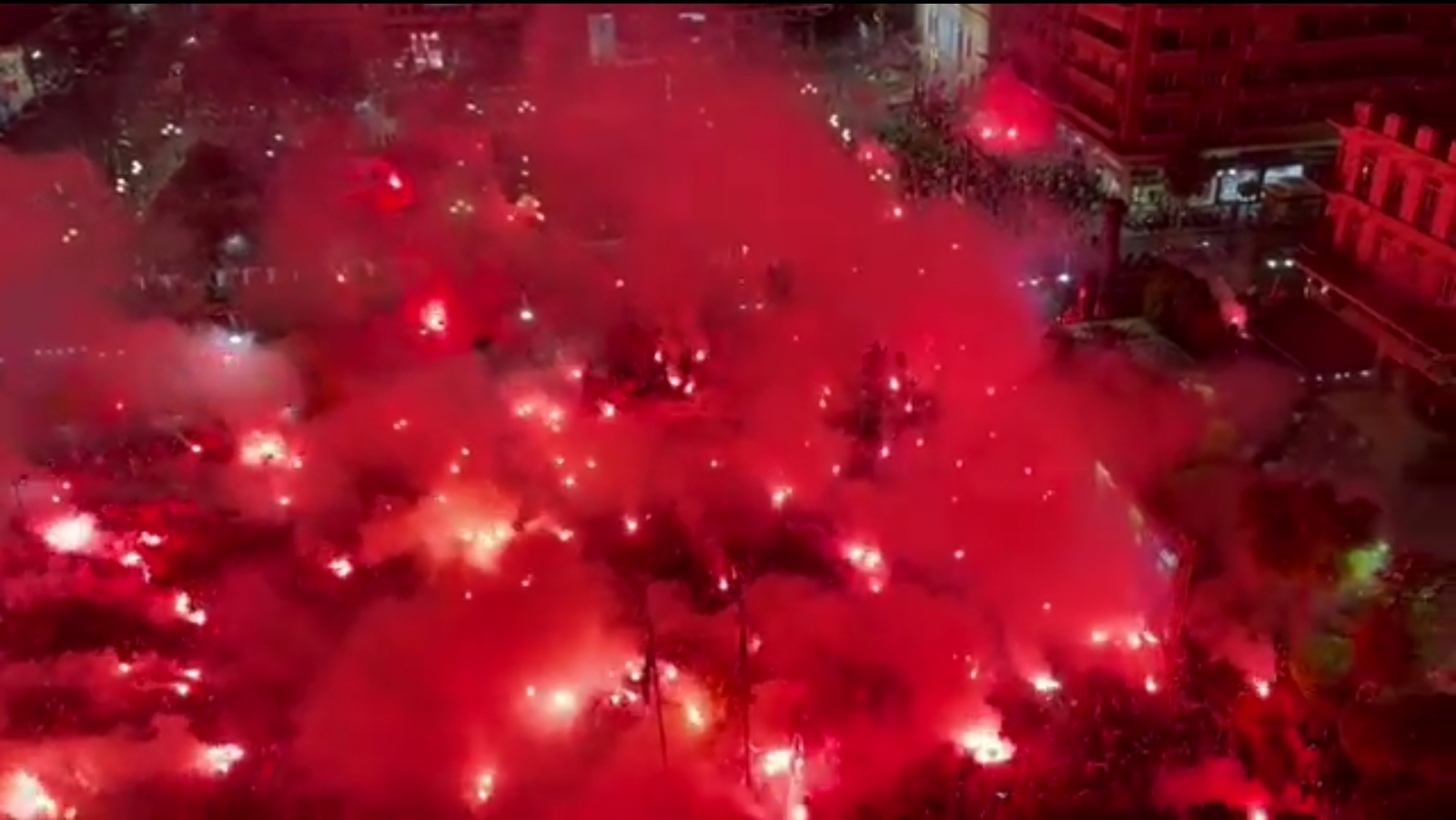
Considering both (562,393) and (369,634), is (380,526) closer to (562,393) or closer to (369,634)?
(369,634)

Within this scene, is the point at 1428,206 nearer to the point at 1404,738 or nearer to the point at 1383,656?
the point at 1383,656

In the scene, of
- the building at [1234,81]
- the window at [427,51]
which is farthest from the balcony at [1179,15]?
the window at [427,51]

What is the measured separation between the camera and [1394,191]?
31.3ft

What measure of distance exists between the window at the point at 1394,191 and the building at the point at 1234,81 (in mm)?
4535

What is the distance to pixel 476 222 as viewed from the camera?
553 inches

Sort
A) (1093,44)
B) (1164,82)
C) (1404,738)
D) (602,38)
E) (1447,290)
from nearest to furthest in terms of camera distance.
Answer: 1. (1404,738)
2. (1447,290)
3. (1164,82)
4. (1093,44)
5. (602,38)

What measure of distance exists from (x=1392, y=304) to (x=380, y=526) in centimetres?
724

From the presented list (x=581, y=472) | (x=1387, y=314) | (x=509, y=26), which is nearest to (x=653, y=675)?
(x=581, y=472)

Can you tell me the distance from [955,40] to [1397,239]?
11251mm

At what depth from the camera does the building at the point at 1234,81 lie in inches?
536

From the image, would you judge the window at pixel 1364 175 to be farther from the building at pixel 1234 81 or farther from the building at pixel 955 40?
the building at pixel 955 40

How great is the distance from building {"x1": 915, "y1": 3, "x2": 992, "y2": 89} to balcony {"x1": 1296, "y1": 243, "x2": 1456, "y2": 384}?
915 cm

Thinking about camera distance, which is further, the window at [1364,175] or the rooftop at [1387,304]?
the window at [1364,175]

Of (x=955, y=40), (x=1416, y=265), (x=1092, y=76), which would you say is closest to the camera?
(x=1416, y=265)
